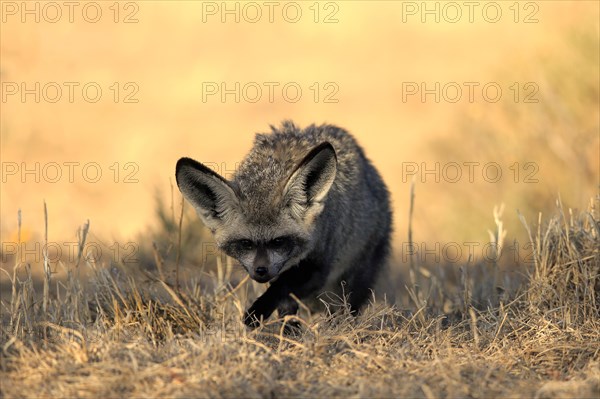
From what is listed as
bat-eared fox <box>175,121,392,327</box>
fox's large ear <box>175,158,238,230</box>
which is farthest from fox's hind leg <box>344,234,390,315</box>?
fox's large ear <box>175,158,238,230</box>

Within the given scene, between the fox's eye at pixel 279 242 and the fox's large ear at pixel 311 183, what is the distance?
0.23m

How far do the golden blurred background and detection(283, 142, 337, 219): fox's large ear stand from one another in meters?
2.09

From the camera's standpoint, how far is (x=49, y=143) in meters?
19.5

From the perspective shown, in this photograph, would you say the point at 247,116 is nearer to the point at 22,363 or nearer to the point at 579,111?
the point at 579,111

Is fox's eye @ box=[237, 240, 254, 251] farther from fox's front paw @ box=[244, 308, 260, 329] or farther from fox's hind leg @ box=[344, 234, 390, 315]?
fox's hind leg @ box=[344, 234, 390, 315]

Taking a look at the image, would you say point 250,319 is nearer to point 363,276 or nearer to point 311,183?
point 311,183

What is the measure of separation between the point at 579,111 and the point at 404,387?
10.0 m

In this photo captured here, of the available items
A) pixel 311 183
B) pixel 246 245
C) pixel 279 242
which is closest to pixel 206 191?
pixel 246 245

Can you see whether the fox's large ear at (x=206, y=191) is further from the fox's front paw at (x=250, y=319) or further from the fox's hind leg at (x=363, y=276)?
the fox's hind leg at (x=363, y=276)

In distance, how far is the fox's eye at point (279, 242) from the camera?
6637mm

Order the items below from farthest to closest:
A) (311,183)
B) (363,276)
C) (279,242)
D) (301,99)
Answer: (301,99)
(363,276)
(311,183)
(279,242)

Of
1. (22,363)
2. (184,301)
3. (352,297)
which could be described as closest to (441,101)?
(352,297)

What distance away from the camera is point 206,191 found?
6.75 meters

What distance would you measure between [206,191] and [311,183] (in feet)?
2.65
